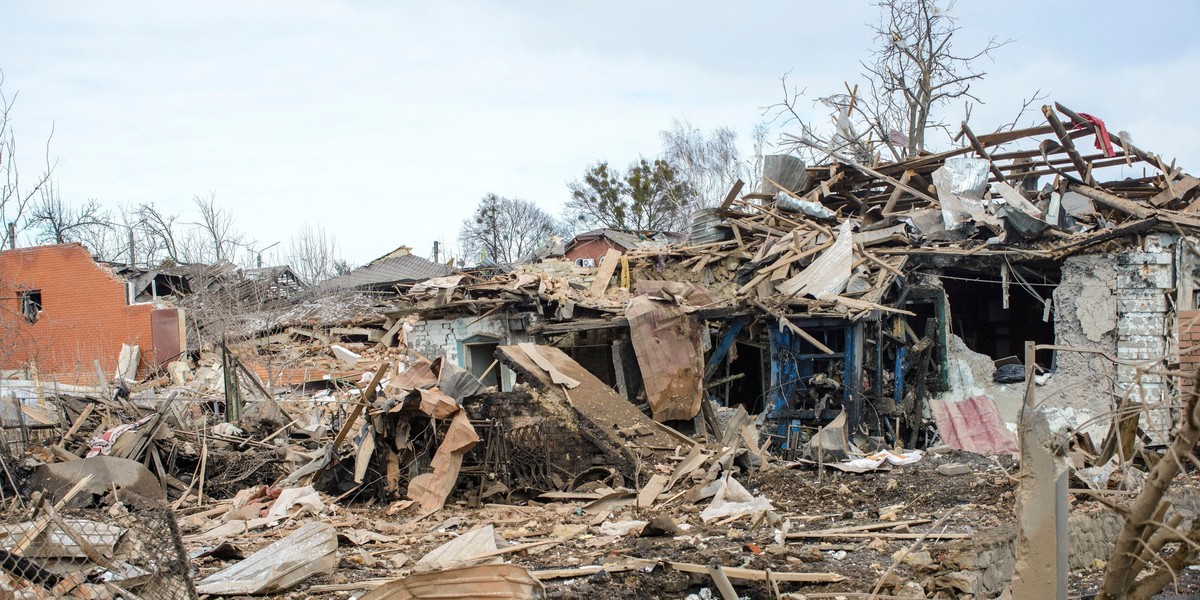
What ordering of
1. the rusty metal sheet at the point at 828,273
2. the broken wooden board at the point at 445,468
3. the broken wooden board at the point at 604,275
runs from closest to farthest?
the broken wooden board at the point at 445,468
the rusty metal sheet at the point at 828,273
the broken wooden board at the point at 604,275

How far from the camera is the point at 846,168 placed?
1536 cm

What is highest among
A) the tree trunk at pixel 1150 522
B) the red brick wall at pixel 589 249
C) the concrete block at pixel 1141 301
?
the red brick wall at pixel 589 249

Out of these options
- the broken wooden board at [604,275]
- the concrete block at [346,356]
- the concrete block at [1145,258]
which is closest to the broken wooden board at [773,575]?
the concrete block at [1145,258]

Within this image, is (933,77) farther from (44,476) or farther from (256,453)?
(44,476)

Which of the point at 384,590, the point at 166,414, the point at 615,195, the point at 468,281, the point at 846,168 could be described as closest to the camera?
the point at 384,590

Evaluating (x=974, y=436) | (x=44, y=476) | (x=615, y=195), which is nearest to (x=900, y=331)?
(x=974, y=436)

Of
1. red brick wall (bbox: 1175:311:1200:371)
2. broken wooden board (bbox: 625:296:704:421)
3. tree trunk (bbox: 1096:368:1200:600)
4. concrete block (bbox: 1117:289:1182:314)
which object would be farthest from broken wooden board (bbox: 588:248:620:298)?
tree trunk (bbox: 1096:368:1200:600)

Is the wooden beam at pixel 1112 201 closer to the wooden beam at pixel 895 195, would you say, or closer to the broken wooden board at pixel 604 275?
the wooden beam at pixel 895 195

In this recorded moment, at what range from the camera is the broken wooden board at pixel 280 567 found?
223 inches

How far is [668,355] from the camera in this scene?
11852 millimetres

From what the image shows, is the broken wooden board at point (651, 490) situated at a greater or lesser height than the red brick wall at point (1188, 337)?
lesser

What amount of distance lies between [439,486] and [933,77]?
19903 millimetres

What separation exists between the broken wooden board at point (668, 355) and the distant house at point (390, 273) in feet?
61.3

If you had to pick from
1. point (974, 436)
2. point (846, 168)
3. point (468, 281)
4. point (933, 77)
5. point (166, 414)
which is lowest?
point (974, 436)
